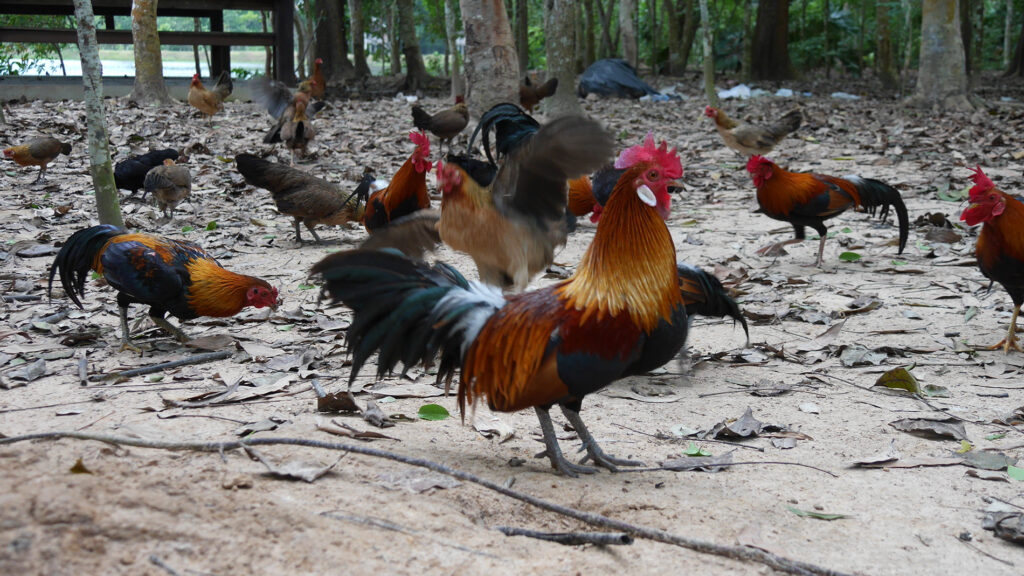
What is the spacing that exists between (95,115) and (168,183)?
195 centimetres

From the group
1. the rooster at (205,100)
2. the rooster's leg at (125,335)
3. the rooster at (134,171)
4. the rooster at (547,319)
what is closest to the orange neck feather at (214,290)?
the rooster's leg at (125,335)

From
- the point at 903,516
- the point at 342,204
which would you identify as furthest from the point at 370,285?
the point at 342,204

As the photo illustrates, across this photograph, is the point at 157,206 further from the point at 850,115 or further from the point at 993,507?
the point at 850,115

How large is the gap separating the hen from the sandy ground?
300 mm

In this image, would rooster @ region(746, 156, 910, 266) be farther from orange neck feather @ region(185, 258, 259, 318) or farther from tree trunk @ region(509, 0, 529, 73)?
tree trunk @ region(509, 0, 529, 73)

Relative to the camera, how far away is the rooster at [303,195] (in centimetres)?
794

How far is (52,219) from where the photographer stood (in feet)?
26.4

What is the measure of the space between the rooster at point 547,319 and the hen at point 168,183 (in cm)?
562

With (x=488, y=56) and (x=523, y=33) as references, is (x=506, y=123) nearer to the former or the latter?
(x=488, y=56)

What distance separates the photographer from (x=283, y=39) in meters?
17.5

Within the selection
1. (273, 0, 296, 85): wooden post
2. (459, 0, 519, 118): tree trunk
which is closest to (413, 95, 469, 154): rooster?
(459, 0, 519, 118): tree trunk

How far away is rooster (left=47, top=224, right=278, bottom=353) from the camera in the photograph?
4934mm

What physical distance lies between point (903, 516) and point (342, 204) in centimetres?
627

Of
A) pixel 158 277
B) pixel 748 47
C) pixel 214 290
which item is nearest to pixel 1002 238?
pixel 214 290
